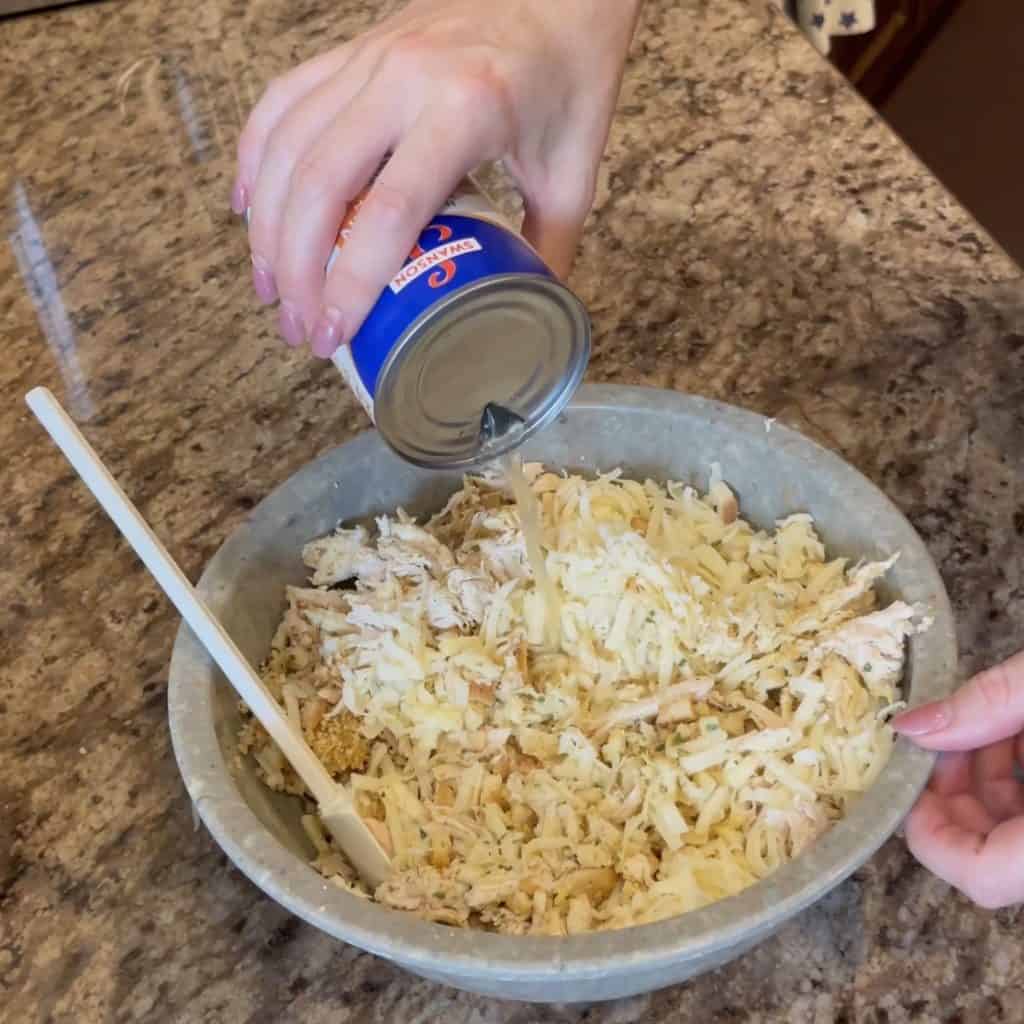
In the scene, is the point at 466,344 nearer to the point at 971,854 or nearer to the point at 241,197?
the point at 241,197

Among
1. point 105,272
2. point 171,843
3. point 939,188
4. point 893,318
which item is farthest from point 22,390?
point 939,188

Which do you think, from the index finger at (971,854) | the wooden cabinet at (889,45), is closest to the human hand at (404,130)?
the index finger at (971,854)

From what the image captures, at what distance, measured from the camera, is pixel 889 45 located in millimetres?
2125

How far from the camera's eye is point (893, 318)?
1.03 metres

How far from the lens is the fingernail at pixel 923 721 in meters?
0.61

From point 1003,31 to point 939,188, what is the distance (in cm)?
130

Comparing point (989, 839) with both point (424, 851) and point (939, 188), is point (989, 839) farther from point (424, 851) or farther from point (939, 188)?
point (939, 188)

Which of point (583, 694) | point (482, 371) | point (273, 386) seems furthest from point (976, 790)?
point (273, 386)

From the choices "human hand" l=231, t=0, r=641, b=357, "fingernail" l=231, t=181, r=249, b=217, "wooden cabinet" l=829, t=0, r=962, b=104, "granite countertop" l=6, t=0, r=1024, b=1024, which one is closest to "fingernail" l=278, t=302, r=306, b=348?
"human hand" l=231, t=0, r=641, b=357

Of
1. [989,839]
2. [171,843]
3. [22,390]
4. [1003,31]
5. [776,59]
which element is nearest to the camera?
[989,839]

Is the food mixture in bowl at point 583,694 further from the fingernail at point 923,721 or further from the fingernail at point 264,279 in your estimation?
the fingernail at point 264,279

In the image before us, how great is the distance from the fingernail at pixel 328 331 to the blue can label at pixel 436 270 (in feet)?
0.03

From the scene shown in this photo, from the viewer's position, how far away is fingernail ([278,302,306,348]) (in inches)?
25.3

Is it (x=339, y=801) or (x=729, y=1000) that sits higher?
(x=339, y=801)
